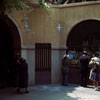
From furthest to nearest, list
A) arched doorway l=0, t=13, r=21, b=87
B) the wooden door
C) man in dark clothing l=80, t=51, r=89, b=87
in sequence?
the wooden door → man in dark clothing l=80, t=51, r=89, b=87 → arched doorway l=0, t=13, r=21, b=87

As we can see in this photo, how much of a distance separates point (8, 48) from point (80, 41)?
401 cm

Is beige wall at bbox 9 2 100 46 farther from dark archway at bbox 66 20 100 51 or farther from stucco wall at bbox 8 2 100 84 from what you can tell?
dark archway at bbox 66 20 100 51

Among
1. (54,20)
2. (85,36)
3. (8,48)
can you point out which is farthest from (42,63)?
(85,36)

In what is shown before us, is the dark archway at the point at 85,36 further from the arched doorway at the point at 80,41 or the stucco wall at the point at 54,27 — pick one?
the stucco wall at the point at 54,27

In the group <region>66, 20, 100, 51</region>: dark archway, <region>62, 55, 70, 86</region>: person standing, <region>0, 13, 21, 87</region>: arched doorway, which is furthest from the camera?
<region>66, 20, 100, 51</region>: dark archway

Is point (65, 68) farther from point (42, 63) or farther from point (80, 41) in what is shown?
point (80, 41)

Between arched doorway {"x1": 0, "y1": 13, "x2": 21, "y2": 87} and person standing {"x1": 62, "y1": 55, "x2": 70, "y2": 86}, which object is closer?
arched doorway {"x1": 0, "y1": 13, "x2": 21, "y2": 87}

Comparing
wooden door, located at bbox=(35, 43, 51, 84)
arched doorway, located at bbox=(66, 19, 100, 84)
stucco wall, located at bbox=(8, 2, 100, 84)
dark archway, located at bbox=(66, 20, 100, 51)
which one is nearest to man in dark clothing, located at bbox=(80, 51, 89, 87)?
arched doorway, located at bbox=(66, 19, 100, 84)

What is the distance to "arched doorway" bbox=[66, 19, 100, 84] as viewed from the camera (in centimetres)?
1267

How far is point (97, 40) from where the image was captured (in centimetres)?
1266

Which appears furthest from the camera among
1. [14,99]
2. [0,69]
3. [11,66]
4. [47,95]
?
[11,66]

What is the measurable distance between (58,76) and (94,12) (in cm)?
398

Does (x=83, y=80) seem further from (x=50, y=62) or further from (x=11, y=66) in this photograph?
(x=11, y=66)

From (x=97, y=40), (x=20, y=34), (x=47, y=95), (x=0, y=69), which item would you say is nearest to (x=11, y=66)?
(x=0, y=69)
